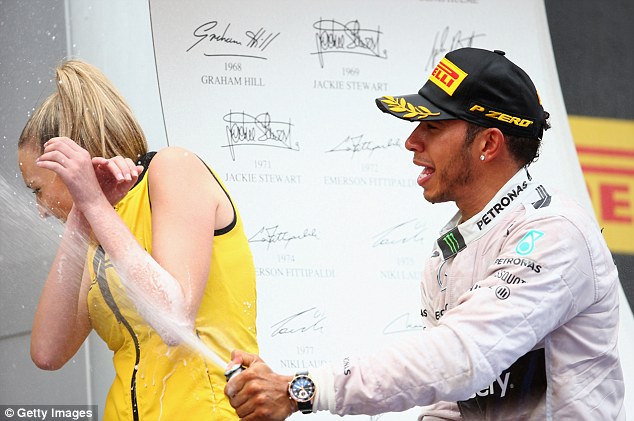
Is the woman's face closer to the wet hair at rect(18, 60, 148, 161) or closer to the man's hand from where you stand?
the wet hair at rect(18, 60, 148, 161)

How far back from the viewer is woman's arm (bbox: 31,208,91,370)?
65.2 inches

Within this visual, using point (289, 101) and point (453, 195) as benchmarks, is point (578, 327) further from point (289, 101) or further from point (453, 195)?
point (289, 101)

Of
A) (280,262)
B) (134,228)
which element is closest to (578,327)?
(134,228)

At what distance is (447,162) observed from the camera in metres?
1.81

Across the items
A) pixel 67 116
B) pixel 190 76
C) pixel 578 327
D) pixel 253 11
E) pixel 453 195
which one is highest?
pixel 253 11

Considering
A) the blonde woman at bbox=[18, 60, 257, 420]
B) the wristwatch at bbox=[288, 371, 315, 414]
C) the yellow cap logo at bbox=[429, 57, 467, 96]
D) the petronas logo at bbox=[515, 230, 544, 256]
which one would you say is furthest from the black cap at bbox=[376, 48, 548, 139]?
the wristwatch at bbox=[288, 371, 315, 414]

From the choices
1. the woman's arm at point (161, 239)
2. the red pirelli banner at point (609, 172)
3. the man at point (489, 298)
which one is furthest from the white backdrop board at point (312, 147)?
the woman's arm at point (161, 239)

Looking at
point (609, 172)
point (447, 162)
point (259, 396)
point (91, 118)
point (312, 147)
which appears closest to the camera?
point (259, 396)

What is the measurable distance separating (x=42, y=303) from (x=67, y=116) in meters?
0.32

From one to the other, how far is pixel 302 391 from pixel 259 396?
6cm

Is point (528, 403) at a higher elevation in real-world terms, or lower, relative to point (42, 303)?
lower

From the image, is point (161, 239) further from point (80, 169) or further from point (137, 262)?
point (80, 169)

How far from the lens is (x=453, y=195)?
5.99 feet

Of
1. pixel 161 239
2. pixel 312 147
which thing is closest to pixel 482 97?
pixel 161 239
